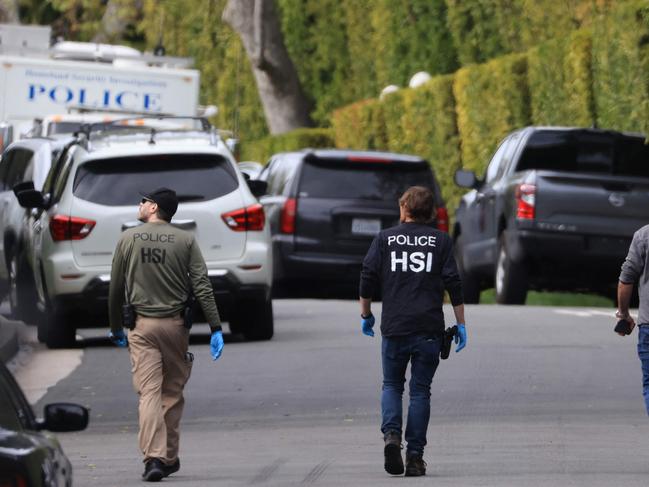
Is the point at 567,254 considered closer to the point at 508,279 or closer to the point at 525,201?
the point at 525,201

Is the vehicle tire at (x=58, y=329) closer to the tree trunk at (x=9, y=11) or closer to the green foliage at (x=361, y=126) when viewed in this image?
the green foliage at (x=361, y=126)

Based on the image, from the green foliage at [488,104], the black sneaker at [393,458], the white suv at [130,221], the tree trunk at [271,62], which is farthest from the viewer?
the tree trunk at [271,62]

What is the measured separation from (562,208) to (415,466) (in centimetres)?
1118

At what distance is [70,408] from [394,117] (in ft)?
89.9

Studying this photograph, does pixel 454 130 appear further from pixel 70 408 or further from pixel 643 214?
pixel 70 408

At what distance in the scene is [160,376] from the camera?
34.7 ft

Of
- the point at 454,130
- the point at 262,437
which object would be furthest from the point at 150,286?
the point at 454,130

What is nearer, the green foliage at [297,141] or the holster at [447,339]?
the holster at [447,339]

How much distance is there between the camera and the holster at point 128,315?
35.0ft

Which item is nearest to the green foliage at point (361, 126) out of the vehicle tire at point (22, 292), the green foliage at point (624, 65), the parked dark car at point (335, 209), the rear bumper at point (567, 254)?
the green foliage at point (624, 65)

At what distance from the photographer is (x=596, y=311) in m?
21.5

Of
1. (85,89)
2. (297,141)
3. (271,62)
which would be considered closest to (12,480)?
(85,89)

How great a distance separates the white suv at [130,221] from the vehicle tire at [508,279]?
4.70 m

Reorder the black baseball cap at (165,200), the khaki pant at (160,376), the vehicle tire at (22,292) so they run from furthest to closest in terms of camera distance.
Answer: the vehicle tire at (22,292) < the black baseball cap at (165,200) < the khaki pant at (160,376)
